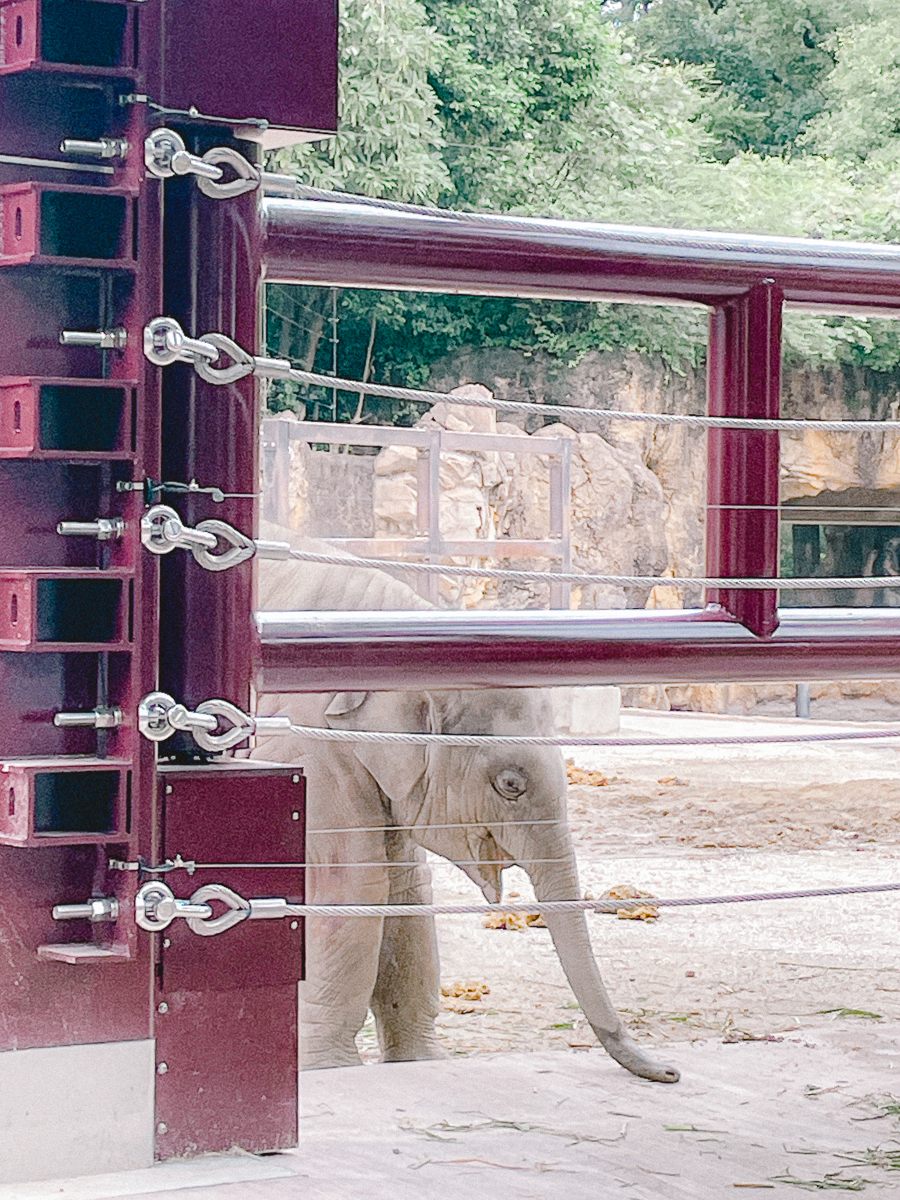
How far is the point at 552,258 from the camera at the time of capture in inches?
68.7

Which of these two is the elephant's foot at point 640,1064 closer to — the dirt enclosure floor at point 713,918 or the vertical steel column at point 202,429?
the dirt enclosure floor at point 713,918

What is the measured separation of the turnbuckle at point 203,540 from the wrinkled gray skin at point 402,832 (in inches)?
71.2

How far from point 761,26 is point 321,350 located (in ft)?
33.0

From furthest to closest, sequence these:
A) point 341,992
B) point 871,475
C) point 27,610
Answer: point 871,475
point 341,992
point 27,610

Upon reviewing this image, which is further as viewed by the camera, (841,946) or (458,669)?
(841,946)

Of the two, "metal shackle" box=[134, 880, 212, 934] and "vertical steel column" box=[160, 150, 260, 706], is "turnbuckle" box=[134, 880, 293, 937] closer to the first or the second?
"metal shackle" box=[134, 880, 212, 934]

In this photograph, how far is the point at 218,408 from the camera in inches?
61.8

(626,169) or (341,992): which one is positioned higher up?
(626,169)

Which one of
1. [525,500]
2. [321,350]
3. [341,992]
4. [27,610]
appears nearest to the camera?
[27,610]

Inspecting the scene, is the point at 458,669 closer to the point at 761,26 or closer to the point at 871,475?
the point at 871,475

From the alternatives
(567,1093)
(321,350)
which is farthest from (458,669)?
(321,350)

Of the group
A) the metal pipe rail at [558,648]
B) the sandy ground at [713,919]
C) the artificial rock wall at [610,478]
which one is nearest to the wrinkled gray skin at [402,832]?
the sandy ground at [713,919]

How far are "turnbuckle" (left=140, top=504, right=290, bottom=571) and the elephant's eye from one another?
1938 millimetres

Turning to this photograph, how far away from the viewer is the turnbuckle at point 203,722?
150 centimetres
